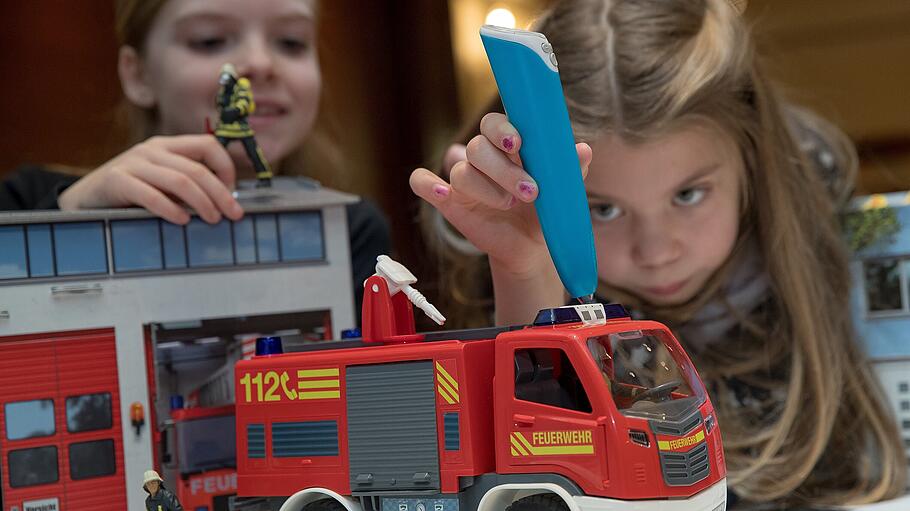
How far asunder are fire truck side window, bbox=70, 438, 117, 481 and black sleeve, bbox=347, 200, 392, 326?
785 mm

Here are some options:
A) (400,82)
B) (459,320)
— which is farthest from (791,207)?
(400,82)

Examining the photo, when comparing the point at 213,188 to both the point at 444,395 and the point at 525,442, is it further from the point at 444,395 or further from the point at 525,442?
the point at 525,442

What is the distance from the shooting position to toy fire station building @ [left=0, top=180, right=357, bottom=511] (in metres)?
1.72

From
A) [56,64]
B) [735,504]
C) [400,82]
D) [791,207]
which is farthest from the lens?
[400,82]

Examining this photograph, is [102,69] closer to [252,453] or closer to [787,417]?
[252,453]

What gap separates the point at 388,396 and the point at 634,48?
1.06m

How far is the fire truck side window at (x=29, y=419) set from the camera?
5.57 feet

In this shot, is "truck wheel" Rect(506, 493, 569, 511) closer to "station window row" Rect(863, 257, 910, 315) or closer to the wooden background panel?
"station window row" Rect(863, 257, 910, 315)

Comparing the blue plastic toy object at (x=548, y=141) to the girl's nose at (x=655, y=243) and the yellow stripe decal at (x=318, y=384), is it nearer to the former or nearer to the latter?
the yellow stripe decal at (x=318, y=384)

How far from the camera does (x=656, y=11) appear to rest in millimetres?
2258

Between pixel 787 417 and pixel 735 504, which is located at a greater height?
pixel 787 417

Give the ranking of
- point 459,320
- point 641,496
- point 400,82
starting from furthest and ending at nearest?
point 400,82, point 459,320, point 641,496

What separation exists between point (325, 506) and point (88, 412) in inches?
19.8

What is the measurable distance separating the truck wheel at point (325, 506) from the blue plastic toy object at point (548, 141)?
0.49 m
